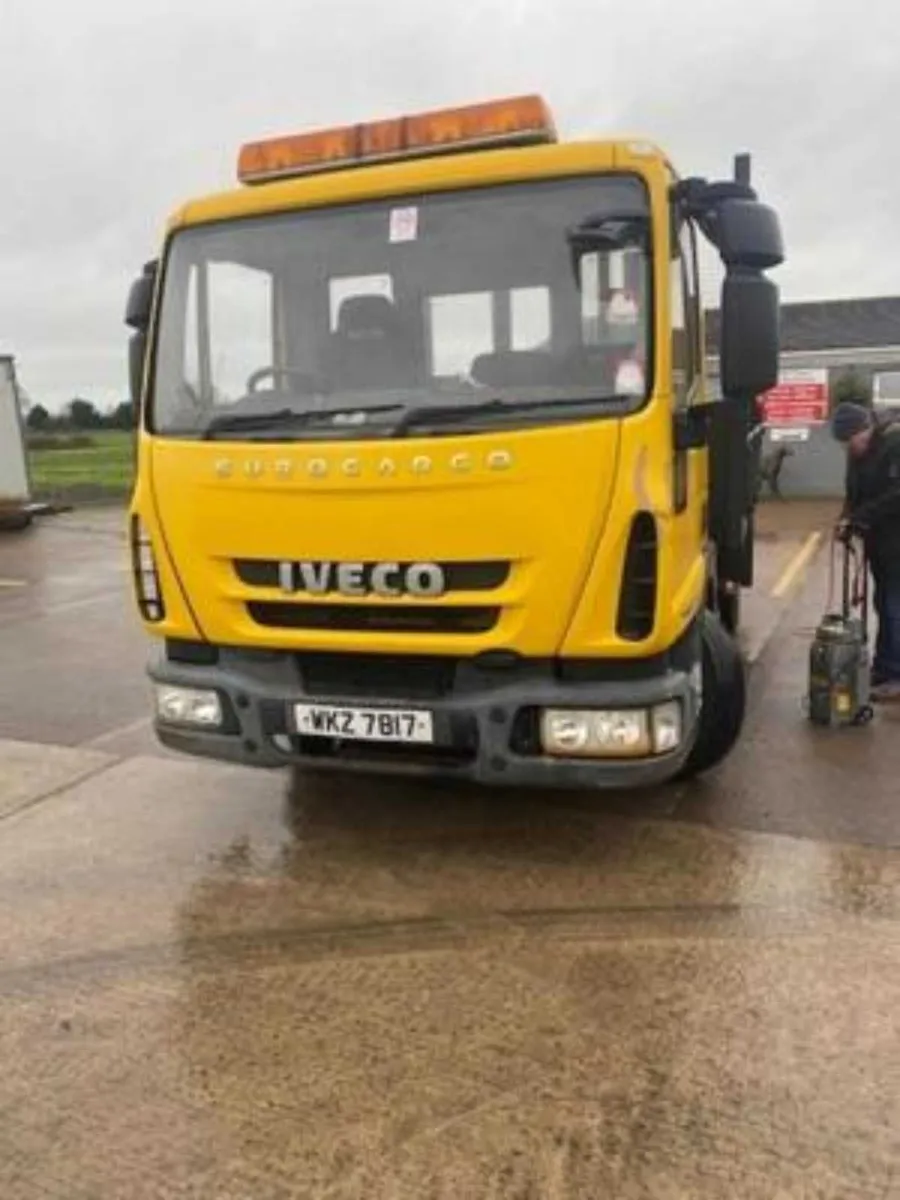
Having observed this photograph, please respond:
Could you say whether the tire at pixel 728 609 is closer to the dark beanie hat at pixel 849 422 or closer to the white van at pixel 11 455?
the dark beanie hat at pixel 849 422

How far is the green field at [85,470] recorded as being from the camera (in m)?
24.2

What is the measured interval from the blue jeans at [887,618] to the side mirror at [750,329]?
120 inches

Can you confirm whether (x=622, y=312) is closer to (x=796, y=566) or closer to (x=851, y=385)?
(x=796, y=566)

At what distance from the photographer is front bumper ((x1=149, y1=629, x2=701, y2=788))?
4102 millimetres

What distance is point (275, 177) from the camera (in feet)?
15.6

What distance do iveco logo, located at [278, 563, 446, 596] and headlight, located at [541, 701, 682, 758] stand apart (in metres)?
0.61

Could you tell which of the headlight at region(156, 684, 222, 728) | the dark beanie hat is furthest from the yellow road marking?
the headlight at region(156, 684, 222, 728)

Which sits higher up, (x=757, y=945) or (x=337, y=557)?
(x=337, y=557)

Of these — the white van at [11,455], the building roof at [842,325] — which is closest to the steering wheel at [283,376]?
the white van at [11,455]

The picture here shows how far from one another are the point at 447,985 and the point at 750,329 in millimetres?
2471

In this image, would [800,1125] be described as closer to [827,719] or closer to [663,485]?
[663,485]

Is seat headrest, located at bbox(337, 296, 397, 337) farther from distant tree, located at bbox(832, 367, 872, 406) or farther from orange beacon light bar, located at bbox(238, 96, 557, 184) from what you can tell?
distant tree, located at bbox(832, 367, 872, 406)

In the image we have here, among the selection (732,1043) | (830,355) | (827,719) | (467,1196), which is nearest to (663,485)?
(732,1043)

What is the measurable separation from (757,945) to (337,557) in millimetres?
1907
